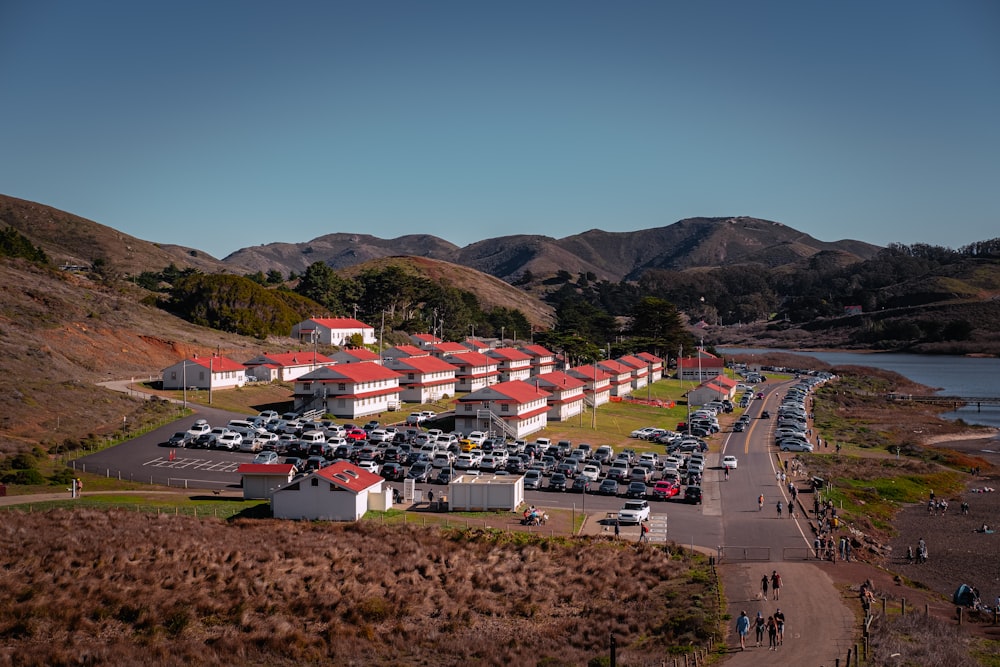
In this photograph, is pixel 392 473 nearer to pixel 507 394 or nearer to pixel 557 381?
pixel 507 394

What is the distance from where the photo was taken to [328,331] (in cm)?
11250

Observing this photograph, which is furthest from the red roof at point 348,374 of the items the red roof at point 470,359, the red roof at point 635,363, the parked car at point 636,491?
the red roof at point 635,363

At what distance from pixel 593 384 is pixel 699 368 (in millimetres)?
41017

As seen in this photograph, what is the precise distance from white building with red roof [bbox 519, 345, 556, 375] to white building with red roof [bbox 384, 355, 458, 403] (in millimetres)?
25481

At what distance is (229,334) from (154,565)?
78583 mm

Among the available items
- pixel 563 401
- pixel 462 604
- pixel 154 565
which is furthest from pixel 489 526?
pixel 563 401

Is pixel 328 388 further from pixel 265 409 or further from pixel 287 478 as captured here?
pixel 287 478

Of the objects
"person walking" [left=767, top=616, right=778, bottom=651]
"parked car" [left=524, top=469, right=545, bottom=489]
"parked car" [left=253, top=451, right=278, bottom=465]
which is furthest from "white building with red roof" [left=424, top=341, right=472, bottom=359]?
"person walking" [left=767, top=616, right=778, bottom=651]

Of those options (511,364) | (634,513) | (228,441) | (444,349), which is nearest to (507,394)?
(228,441)

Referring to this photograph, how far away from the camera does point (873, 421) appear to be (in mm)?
92250

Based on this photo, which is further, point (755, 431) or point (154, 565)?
point (755, 431)

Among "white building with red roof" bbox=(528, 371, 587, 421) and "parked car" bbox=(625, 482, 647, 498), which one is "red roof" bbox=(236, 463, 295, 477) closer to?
"parked car" bbox=(625, 482, 647, 498)

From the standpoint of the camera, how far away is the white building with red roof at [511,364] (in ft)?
317

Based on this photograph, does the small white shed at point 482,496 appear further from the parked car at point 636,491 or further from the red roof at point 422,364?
the red roof at point 422,364
